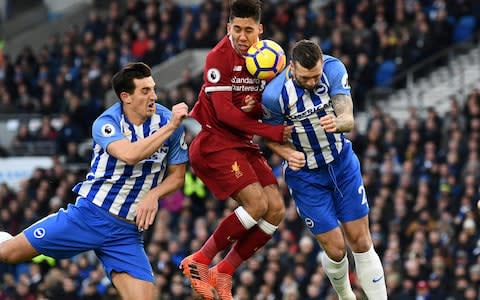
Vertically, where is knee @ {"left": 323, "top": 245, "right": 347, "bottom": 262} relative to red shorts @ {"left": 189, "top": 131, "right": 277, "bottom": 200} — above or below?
below

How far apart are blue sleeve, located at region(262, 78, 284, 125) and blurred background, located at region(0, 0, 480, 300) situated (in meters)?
5.76

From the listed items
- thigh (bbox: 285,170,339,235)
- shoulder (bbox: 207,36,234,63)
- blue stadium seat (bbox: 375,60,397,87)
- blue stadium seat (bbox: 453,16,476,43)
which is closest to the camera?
shoulder (bbox: 207,36,234,63)

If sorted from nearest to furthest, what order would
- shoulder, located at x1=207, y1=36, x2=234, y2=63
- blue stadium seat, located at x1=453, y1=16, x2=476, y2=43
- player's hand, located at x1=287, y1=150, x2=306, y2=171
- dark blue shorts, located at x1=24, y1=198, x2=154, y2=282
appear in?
1. player's hand, located at x1=287, y1=150, x2=306, y2=171
2. shoulder, located at x1=207, y1=36, x2=234, y2=63
3. dark blue shorts, located at x1=24, y1=198, x2=154, y2=282
4. blue stadium seat, located at x1=453, y1=16, x2=476, y2=43

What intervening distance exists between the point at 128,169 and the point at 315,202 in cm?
168

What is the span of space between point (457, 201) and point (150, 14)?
10680 millimetres

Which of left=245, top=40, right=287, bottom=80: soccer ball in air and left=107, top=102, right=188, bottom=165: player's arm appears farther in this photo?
left=245, top=40, right=287, bottom=80: soccer ball in air

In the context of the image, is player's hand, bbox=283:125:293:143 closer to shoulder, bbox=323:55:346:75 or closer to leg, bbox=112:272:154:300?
shoulder, bbox=323:55:346:75

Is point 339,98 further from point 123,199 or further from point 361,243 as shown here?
point 123,199

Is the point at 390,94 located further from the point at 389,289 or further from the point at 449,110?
the point at 389,289

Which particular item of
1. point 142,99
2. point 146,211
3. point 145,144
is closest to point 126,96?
point 142,99

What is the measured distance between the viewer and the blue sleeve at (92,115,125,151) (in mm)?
11109

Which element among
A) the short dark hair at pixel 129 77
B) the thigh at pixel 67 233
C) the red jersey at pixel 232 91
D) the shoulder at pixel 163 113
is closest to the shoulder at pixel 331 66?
the red jersey at pixel 232 91

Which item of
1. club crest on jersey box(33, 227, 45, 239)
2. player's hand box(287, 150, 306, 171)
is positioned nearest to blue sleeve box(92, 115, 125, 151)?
club crest on jersey box(33, 227, 45, 239)

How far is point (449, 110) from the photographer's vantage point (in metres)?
20.8
